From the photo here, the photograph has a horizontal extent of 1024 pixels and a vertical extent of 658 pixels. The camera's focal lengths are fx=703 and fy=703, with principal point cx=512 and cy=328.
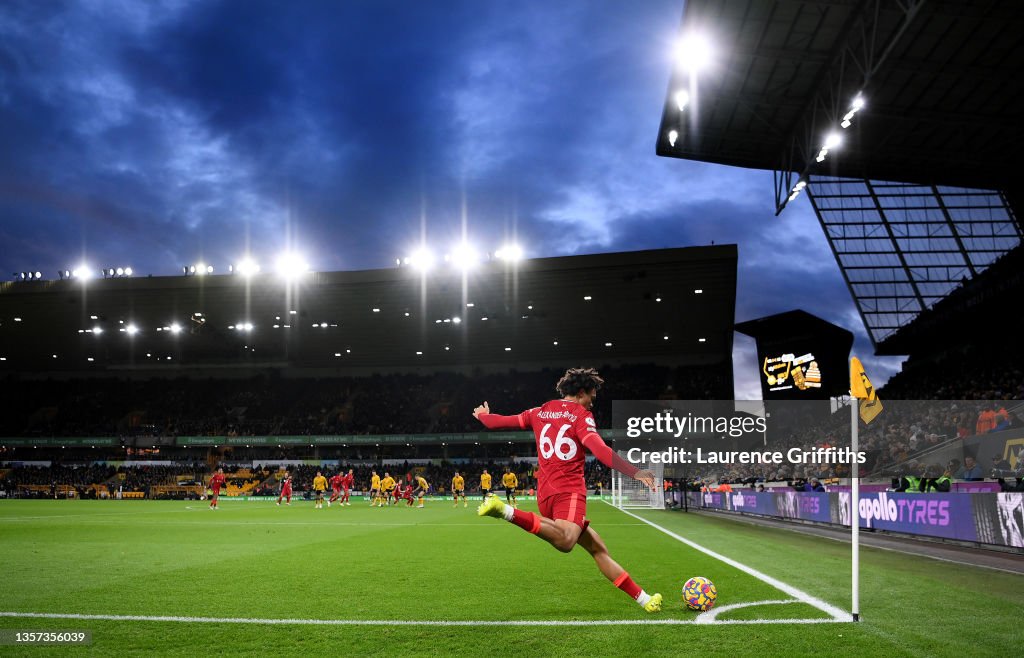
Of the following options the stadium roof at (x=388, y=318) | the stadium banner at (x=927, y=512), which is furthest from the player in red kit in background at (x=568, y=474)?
the stadium roof at (x=388, y=318)

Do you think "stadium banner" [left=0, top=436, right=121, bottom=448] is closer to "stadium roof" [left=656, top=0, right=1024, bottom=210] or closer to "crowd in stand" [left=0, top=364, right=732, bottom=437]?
"crowd in stand" [left=0, top=364, right=732, bottom=437]

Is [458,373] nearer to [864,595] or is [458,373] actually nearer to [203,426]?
[203,426]

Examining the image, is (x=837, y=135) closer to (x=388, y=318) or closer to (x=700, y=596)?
(x=700, y=596)

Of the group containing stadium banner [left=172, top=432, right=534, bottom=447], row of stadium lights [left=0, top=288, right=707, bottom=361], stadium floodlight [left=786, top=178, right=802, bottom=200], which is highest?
stadium floodlight [left=786, top=178, right=802, bottom=200]

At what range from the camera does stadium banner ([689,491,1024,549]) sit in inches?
457

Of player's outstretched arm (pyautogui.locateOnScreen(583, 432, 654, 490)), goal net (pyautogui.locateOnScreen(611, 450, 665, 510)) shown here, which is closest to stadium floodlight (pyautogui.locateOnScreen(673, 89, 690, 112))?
goal net (pyautogui.locateOnScreen(611, 450, 665, 510))

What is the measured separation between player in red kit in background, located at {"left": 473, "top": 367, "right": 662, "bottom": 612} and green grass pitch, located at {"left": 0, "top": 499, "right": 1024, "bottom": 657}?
609mm

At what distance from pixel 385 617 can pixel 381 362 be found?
187 ft

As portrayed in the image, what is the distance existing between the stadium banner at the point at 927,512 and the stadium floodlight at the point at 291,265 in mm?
27442

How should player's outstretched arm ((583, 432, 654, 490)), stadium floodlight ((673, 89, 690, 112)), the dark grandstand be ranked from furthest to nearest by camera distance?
the dark grandstand → stadium floodlight ((673, 89, 690, 112)) → player's outstretched arm ((583, 432, 654, 490))

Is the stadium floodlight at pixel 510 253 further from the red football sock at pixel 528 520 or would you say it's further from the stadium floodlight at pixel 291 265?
the red football sock at pixel 528 520

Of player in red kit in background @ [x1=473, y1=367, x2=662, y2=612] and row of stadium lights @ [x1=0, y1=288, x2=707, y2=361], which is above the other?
row of stadium lights @ [x1=0, y1=288, x2=707, y2=361]

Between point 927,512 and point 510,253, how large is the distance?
26.2 meters

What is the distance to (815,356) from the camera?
2436cm
